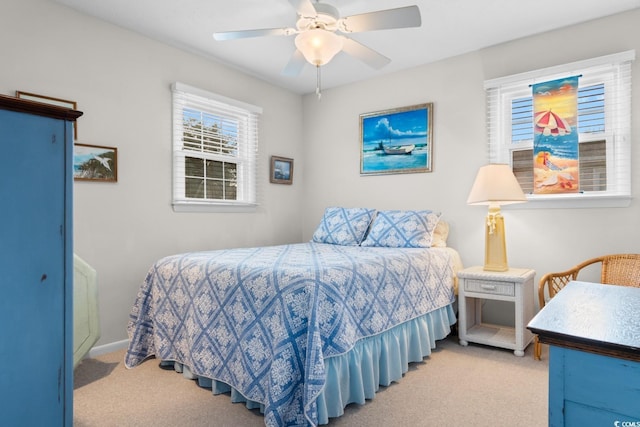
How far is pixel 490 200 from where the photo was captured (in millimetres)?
3053

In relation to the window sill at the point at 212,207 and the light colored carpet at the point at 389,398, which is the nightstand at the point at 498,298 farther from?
the window sill at the point at 212,207

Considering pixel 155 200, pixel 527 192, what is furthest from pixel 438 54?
pixel 155 200

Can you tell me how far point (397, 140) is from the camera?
4.09 m

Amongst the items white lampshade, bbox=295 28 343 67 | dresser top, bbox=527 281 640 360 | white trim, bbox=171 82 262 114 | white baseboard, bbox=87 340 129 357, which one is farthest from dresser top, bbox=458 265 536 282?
white baseboard, bbox=87 340 129 357

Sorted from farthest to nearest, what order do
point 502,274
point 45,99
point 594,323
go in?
1. point 502,274
2. point 45,99
3. point 594,323

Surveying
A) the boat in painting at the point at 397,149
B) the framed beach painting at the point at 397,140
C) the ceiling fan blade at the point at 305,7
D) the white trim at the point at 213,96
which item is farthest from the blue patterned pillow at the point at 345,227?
the ceiling fan blade at the point at 305,7

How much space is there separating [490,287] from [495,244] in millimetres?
375

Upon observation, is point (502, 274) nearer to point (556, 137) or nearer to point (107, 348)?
point (556, 137)

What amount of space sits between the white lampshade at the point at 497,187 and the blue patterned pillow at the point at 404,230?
0.45 metres

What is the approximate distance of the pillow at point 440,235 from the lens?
11.6 ft

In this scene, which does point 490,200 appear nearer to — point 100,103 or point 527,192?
point 527,192

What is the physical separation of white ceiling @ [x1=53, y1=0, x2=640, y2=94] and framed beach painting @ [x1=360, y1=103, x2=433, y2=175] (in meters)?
0.55

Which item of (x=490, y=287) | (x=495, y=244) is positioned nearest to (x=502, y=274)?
(x=490, y=287)

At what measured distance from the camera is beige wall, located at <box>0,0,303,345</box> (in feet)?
8.75
